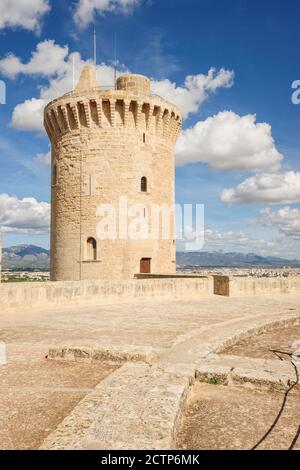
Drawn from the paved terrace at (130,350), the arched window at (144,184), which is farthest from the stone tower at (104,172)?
the paved terrace at (130,350)

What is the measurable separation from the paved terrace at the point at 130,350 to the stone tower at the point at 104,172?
7.75 m

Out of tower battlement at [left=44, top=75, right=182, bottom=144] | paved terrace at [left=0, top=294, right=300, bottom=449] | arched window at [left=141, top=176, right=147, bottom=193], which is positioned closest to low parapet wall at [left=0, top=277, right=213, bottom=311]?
paved terrace at [left=0, top=294, right=300, bottom=449]

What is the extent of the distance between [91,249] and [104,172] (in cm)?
398

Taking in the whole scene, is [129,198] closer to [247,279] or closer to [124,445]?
[247,279]

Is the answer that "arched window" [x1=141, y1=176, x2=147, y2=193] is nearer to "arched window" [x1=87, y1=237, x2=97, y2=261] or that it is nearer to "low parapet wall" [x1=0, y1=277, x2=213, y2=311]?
"arched window" [x1=87, y1=237, x2=97, y2=261]

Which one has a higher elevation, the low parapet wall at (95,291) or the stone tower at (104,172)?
the stone tower at (104,172)

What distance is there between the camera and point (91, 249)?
2039cm

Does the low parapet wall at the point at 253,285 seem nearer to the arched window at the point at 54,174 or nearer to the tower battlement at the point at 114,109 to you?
the tower battlement at the point at 114,109

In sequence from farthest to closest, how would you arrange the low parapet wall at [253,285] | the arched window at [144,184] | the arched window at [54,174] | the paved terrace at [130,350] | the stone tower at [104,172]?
1. the arched window at [54,174]
2. the arched window at [144,184]
3. the stone tower at [104,172]
4. the low parapet wall at [253,285]
5. the paved terrace at [130,350]

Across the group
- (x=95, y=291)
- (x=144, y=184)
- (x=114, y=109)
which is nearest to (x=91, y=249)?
(x=144, y=184)

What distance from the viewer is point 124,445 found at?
9.76 ft

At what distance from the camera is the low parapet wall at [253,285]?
631 inches

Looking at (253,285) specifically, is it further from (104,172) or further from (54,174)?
(54,174)
